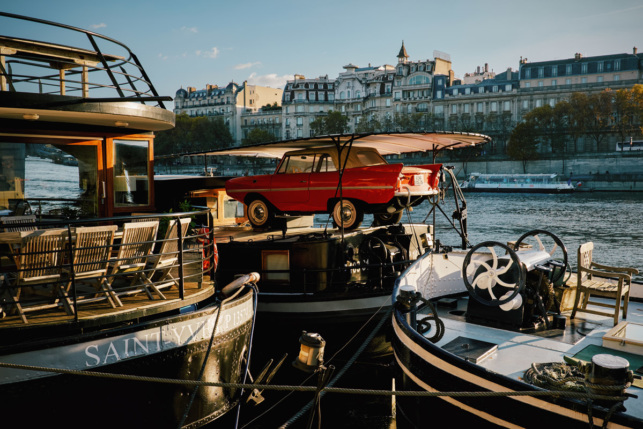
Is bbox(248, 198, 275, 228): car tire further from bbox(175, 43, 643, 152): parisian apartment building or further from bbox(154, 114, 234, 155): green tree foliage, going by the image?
bbox(154, 114, 234, 155): green tree foliage

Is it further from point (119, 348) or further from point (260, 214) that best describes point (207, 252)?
point (119, 348)

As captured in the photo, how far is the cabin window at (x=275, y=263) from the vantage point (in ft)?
32.4

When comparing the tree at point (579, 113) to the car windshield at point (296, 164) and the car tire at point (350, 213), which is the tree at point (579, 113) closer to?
the car windshield at point (296, 164)

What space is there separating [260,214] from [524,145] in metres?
70.1

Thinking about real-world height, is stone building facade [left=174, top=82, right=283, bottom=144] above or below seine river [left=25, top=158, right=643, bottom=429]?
above

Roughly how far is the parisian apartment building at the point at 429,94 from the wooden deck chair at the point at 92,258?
89103mm

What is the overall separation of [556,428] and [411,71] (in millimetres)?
105870

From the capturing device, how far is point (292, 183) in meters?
12.3

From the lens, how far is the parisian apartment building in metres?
89.6

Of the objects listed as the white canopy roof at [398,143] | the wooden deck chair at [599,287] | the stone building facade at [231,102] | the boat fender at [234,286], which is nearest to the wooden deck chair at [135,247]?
the boat fender at [234,286]

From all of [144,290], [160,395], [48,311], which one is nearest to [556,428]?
[160,395]

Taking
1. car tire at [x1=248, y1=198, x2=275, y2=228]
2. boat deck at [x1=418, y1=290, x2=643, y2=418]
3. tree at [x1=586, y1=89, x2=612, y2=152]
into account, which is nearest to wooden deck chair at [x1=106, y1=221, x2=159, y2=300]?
boat deck at [x1=418, y1=290, x2=643, y2=418]

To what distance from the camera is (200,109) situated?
5300 inches

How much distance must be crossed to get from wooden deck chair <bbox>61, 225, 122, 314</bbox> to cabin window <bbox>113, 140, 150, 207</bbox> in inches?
157
